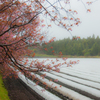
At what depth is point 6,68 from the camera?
18.1ft

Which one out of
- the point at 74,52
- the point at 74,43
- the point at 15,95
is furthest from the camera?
the point at 74,43

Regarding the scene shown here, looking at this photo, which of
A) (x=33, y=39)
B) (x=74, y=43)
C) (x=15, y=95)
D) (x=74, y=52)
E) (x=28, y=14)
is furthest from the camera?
(x=74, y=43)

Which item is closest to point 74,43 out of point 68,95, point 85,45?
point 85,45

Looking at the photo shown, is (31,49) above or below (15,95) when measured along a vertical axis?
above

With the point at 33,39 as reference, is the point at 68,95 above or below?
below

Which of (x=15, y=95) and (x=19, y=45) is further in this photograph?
(x=15, y=95)

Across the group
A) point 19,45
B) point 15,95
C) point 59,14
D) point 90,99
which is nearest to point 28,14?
point 19,45

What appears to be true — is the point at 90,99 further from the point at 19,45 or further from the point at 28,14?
the point at 28,14

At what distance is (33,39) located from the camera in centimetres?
484

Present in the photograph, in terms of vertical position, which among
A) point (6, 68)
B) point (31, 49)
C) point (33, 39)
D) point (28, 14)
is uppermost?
point (28, 14)

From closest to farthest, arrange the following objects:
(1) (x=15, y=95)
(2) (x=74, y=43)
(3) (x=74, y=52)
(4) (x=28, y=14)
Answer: (4) (x=28, y=14) → (1) (x=15, y=95) → (3) (x=74, y=52) → (2) (x=74, y=43)

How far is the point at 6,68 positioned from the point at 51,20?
4100mm

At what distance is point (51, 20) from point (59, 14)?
0.35 m

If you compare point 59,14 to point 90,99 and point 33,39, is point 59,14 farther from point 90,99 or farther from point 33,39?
point 90,99
